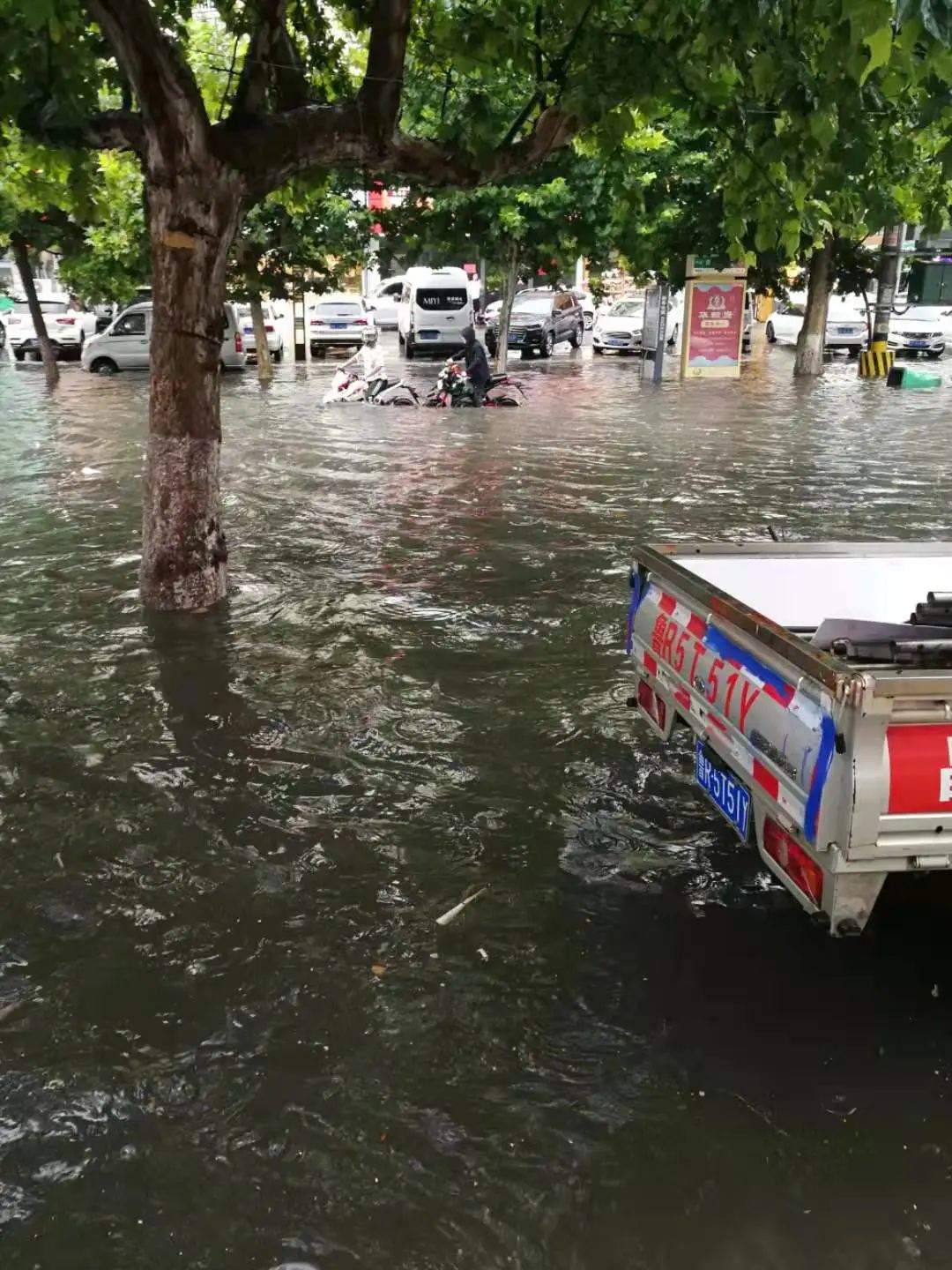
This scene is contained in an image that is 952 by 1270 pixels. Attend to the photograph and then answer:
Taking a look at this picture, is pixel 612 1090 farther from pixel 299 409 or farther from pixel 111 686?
pixel 299 409

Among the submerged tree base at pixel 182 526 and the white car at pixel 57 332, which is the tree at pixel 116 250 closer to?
the white car at pixel 57 332

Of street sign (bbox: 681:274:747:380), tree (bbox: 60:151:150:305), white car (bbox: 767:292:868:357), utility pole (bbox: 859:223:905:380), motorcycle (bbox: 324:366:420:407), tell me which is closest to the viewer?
motorcycle (bbox: 324:366:420:407)

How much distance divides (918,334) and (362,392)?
760 inches

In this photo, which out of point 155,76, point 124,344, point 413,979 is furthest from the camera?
point 124,344

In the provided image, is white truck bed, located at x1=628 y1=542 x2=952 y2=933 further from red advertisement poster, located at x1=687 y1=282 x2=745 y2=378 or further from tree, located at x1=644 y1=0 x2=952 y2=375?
red advertisement poster, located at x1=687 y1=282 x2=745 y2=378

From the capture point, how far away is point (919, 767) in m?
2.69

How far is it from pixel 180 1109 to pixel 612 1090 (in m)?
1.15

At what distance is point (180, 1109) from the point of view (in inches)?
113

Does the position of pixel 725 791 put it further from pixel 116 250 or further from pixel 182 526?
pixel 116 250

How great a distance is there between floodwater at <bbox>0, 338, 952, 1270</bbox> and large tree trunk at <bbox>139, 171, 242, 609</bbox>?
0.44 meters

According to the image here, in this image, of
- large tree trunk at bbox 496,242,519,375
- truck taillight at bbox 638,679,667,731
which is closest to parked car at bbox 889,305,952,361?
large tree trunk at bbox 496,242,519,375

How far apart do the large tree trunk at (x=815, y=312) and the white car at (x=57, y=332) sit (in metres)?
18.5

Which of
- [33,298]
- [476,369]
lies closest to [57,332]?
[33,298]

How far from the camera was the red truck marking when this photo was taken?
2674 mm
